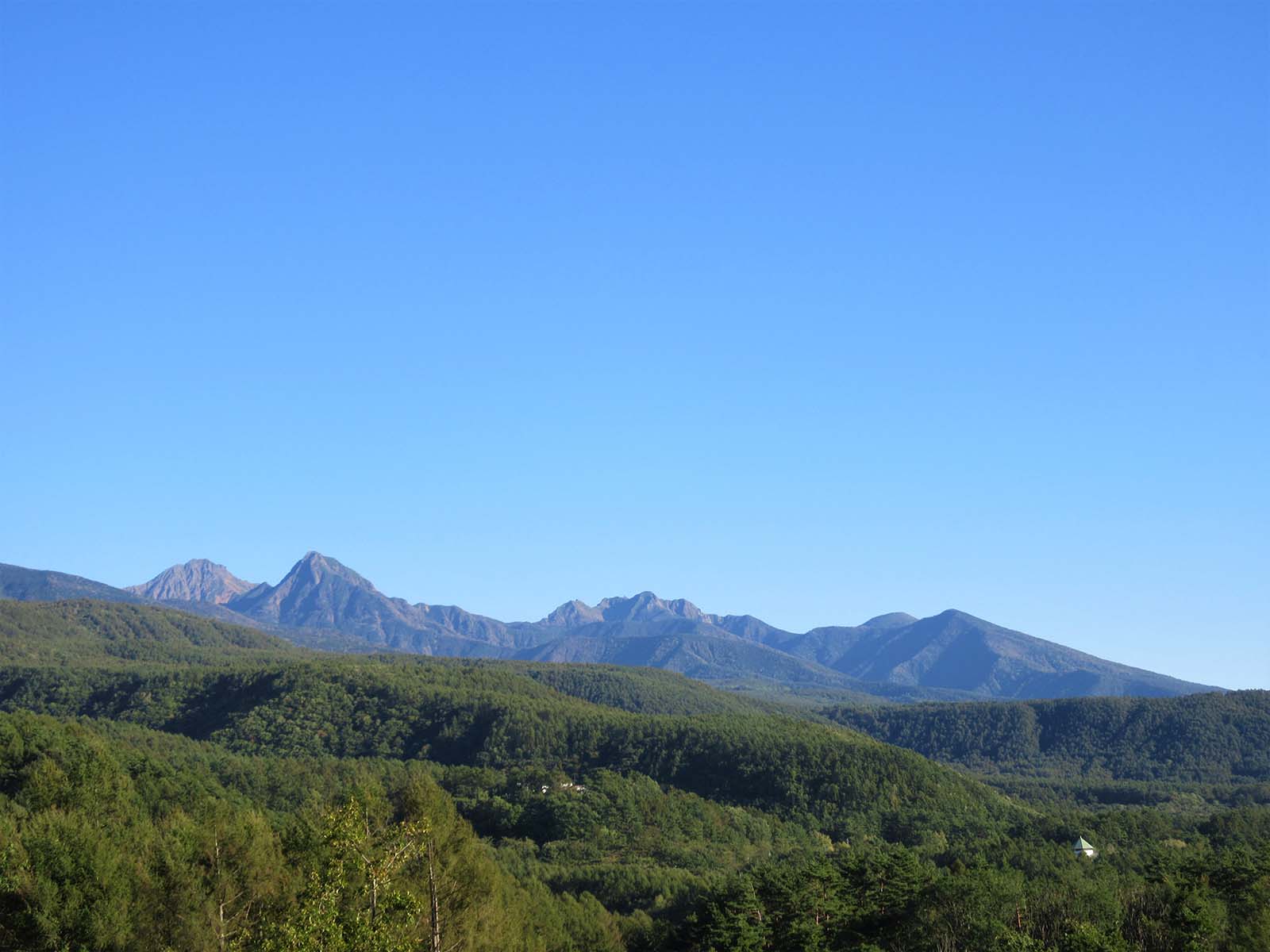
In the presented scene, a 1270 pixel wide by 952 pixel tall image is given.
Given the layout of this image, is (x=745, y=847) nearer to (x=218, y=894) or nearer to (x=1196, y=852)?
(x=1196, y=852)

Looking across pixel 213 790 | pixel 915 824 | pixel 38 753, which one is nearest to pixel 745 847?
pixel 915 824

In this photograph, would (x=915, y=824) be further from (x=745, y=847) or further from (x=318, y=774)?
(x=318, y=774)

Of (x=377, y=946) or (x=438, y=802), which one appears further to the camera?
(x=438, y=802)

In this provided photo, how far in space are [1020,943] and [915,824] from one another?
125389 millimetres

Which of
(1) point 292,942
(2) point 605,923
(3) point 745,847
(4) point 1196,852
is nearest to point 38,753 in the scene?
(2) point 605,923

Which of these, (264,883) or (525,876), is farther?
(525,876)

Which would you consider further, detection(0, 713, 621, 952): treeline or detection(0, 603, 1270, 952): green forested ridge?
detection(0, 603, 1270, 952): green forested ridge

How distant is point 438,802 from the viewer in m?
62.6

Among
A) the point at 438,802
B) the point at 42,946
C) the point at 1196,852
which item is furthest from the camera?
the point at 1196,852

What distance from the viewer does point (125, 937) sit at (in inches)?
2165

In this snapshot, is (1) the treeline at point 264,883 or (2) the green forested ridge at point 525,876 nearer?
(1) the treeline at point 264,883

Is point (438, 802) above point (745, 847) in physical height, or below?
above

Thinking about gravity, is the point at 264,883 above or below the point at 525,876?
above

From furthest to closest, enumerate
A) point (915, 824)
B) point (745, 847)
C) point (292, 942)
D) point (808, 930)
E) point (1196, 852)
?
point (915, 824) → point (745, 847) → point (1196, 852) → point (808, 930) → point (292, 942)
